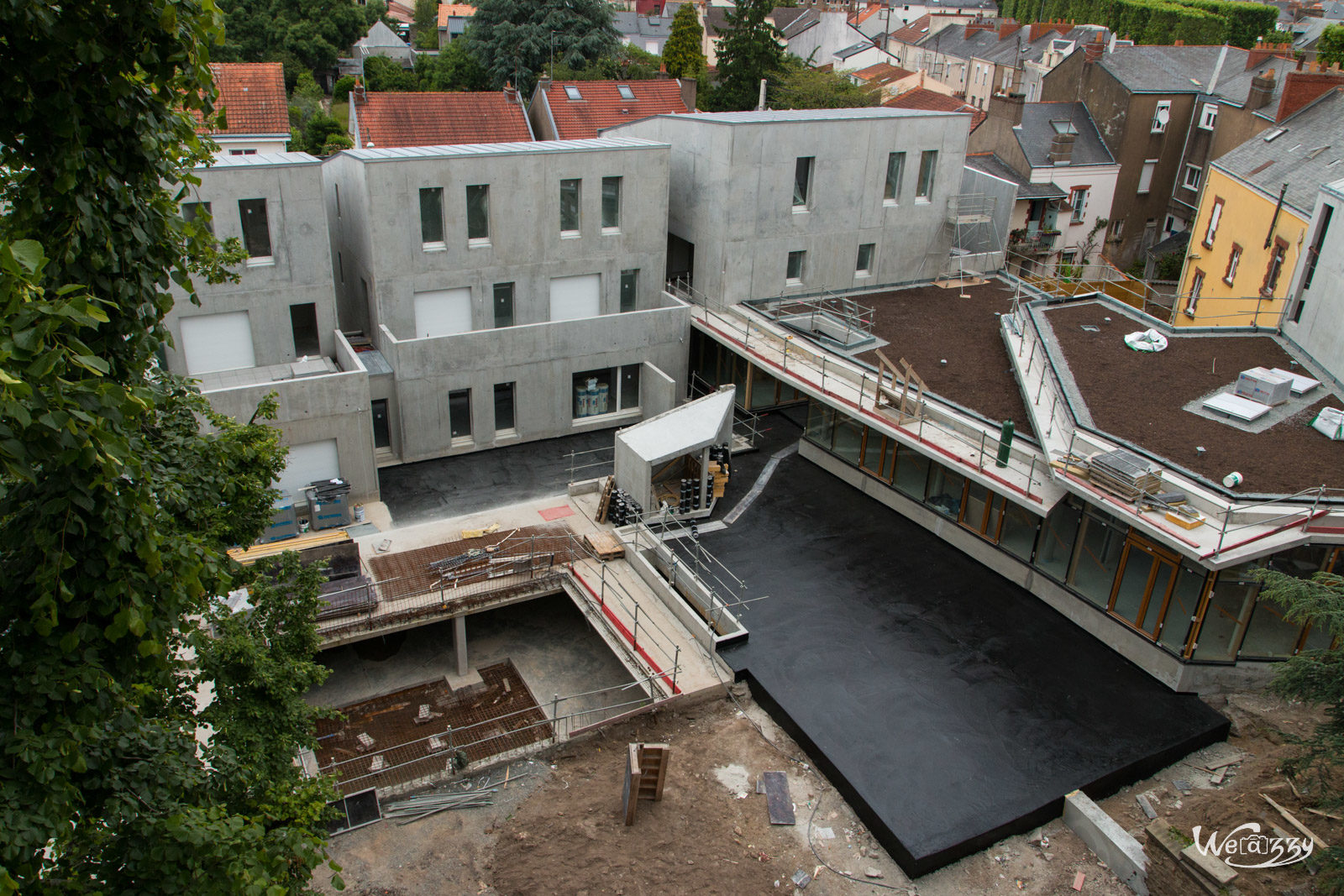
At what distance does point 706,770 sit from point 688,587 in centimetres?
550

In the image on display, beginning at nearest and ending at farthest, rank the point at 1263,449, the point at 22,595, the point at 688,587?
1. the point at 22,595
2. the point at 1263,449
3. the point at 688,587

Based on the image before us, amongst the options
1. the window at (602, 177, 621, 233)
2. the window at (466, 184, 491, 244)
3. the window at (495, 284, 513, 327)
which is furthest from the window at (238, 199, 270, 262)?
the window at (602, 177, 621, 233)

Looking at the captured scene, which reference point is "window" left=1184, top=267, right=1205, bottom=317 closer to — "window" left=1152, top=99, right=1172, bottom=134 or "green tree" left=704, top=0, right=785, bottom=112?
"window" left=1152, top=99, right=1172, bottom=134

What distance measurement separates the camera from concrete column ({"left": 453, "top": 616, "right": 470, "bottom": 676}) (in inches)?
895

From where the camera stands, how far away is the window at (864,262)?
33.5m

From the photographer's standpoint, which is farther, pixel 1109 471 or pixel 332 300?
pixel 332 300

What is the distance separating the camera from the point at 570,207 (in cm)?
2981

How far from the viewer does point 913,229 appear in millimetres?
33750

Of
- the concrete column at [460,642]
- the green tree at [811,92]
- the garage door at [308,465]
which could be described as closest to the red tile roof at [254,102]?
the garage door at [308,465]

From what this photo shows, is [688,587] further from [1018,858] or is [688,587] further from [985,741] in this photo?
[1018,858]

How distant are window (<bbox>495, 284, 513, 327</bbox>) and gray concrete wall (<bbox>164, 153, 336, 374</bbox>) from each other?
15.8 feet

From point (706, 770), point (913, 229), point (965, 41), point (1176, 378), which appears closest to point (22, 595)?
point (706, 770)

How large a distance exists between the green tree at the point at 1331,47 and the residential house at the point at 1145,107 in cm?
164

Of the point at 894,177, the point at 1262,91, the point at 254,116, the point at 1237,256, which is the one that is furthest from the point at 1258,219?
the point at 254,116
